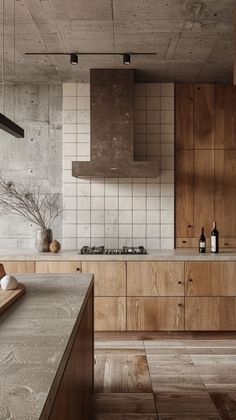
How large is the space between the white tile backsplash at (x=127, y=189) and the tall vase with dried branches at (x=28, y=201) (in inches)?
6.5

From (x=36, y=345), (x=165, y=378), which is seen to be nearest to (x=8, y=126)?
(x=36, y=345)

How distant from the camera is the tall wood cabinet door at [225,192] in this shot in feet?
15.5

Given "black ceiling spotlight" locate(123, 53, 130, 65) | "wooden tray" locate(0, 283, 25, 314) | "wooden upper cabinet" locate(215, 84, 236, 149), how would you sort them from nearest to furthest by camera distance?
"wooden tray" locate(0, 283, 25, 314) < "black ceiling spotlight" locate(123, 53, 130, 65) < "wooden upper cabinet" locate(215, 84, 236, 149)

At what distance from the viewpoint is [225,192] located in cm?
474

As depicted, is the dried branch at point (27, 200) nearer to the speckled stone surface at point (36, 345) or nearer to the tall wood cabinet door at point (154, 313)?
the tall wood cabinet door at point (154, 313)

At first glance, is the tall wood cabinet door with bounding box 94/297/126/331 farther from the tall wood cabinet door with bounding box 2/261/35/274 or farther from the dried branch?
the dried branch

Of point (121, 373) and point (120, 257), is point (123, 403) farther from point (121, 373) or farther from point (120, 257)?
point (120, 257)

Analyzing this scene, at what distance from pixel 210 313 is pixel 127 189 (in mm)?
1500

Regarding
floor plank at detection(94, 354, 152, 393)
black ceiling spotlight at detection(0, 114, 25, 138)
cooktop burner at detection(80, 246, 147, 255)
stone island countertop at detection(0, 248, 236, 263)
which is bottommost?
floor plank at detection(94, 354, 152, 393)

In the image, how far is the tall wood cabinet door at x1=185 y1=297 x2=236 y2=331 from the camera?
4.20 metres

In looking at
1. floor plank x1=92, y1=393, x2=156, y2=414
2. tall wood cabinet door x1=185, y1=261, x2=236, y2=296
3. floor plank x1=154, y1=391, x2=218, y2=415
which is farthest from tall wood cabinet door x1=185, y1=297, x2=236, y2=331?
floor plank x1=92, y1=393, x2=156, y2=414

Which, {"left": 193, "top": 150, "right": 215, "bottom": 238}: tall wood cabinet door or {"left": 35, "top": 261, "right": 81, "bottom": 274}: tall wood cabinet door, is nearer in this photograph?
{"left": 35, "top": 261, "right": 81, "bottom": 274}: tall wood cabinet door

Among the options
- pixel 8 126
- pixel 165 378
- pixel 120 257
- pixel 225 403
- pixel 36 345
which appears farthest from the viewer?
pixel 120 257

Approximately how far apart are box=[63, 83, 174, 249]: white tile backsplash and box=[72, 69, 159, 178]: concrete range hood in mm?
400
